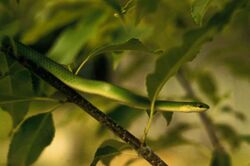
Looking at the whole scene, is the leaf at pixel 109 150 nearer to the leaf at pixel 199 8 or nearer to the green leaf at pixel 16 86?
the green leaf at pixel 16 86

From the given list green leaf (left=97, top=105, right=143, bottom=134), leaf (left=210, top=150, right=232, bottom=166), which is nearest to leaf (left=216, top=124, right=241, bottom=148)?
leaf (left=210, top=150, right=232, bottom=166)

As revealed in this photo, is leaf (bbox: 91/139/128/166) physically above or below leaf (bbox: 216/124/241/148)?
above

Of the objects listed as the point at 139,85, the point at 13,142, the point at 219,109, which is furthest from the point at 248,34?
the point at 139,85

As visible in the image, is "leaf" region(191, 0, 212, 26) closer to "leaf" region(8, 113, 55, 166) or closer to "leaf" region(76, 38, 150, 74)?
"leaf" region(76, 38, 150, 74)

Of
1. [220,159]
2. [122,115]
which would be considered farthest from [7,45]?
[220,159]

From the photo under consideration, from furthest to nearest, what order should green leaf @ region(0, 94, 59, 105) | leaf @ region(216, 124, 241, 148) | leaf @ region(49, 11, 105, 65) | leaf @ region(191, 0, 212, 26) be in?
leaf @ region(216, 124, 241, 148)
leaf @ region(49, 11, 105, 65)
green leaf @ region(0, 94, 59, 105)
leaf @ region(191, 0, 212, 26)

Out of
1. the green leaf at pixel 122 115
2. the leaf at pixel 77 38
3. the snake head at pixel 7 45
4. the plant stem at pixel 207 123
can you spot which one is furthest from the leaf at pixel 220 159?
the snake head at pixel 7 45
